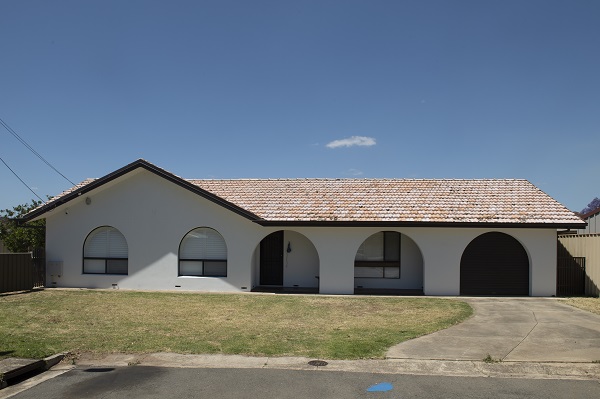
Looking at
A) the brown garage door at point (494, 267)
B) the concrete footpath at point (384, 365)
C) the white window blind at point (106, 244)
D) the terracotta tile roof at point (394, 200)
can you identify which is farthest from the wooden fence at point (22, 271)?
the brown garage door at point (494, 267)

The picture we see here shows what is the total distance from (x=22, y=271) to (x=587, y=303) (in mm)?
18674

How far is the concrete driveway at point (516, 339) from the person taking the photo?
938cm

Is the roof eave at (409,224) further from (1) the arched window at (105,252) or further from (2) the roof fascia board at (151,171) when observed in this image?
(1) the arched window at (105,252)

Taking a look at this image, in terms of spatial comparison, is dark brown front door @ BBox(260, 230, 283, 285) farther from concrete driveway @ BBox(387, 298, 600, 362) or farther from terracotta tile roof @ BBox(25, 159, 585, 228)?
concrete driveway @ BBox(387, 298, 600, 362)

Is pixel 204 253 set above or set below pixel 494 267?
above

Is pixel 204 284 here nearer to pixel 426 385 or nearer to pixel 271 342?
pixel 271 342

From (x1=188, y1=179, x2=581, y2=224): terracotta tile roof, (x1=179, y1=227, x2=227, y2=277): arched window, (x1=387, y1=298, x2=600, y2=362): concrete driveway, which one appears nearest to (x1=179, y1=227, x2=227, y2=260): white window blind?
(x1=179, y1=227, x2=227, y2=277): arched window

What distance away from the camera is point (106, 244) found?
20.0 meters

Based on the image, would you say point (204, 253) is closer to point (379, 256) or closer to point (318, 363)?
point (379, 256)

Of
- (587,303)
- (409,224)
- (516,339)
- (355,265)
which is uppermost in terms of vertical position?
(409,224)

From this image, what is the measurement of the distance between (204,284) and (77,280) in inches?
194

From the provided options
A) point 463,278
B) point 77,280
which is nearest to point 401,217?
point 463,278

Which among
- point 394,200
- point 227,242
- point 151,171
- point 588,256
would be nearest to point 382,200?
point 394,200

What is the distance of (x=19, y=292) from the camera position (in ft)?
60.0
